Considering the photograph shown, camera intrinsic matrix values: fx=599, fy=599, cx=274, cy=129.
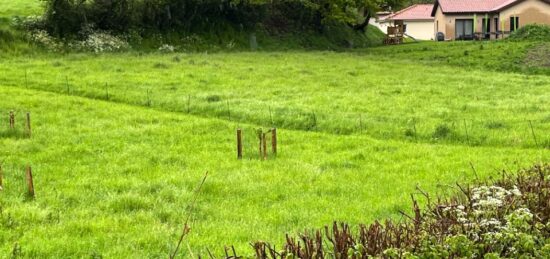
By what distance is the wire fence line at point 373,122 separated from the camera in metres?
16.8

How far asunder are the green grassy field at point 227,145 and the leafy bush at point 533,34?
17.9 metres

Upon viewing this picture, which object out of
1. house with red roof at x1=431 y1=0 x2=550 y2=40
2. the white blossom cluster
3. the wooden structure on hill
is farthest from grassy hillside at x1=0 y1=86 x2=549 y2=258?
house with red roof at x1=431 y1=0 x2=550 y2=40

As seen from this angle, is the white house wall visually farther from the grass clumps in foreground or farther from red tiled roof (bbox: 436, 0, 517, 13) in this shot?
the grass clumps in foreground

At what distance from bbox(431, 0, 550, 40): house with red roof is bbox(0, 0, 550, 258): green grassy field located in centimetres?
3635

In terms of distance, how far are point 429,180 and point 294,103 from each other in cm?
971

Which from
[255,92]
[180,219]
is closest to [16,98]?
[255,92]

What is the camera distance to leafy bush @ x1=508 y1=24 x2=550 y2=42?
47.8 meters

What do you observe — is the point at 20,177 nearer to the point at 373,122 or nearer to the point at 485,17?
the point at 373,122

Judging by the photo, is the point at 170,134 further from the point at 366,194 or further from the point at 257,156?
the point at 366,194

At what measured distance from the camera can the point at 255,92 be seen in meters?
24.1

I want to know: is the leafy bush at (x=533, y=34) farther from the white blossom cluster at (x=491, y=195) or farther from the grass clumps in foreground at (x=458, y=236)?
the grass clumps in foreground at (x=458, y=236)

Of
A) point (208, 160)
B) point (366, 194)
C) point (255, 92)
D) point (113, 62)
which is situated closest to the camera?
point (366, 194)

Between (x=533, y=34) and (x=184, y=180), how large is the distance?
44586 millimetres

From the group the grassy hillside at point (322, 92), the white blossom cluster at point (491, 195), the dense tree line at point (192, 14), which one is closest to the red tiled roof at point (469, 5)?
the dense tree line at point (192, 14)
